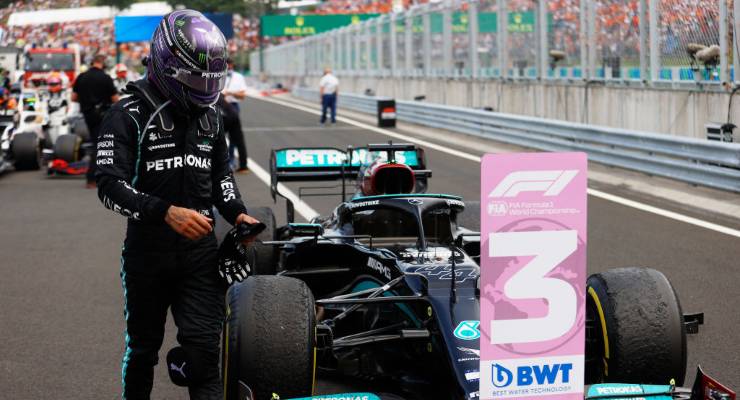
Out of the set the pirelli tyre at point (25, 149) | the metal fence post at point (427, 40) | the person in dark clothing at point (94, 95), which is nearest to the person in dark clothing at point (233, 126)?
the person in dark clothing at point (94, 95)

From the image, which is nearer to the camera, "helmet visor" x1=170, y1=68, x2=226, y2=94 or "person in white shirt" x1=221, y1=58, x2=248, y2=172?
"helmet visor" x1=170, y1=68, x2=226, y2=94

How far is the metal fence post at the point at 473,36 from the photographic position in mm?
30594

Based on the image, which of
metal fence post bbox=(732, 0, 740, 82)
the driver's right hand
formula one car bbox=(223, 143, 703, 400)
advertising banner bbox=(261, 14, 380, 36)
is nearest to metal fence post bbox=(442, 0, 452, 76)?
metal fence post bbox=(732, 0, 740, 82)

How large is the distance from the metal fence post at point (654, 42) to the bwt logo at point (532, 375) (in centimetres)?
1548

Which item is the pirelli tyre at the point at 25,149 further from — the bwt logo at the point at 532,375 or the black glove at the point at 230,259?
the bwt logo at the point at 532,375

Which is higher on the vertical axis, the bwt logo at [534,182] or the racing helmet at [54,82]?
the racing helmet at [54,82]

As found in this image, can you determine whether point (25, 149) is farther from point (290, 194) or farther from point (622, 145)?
point (622, 145)

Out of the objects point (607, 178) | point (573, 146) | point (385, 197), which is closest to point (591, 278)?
point (385, 197)

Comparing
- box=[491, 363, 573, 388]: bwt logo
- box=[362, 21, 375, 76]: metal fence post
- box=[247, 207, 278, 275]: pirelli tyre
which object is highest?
box=[362, 21, 375, 76]: metal fence post

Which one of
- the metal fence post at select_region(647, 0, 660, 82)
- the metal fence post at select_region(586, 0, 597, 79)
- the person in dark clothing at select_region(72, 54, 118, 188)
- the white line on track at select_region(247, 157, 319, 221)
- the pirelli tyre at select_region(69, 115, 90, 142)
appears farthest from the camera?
the metal fence post at select_region(586, 0, 597, 79)

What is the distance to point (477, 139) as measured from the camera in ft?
79.6

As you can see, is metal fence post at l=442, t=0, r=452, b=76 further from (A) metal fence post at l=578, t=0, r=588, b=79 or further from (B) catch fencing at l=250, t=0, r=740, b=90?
(A) metal fence post at l=578, t=0, r=588, b=79

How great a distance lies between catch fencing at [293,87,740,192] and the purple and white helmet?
30.3 ft

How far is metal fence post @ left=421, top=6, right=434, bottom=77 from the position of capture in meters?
36.4
